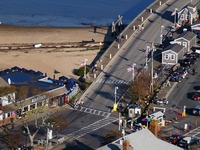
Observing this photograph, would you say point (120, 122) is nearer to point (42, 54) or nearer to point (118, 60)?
point (118, 60)

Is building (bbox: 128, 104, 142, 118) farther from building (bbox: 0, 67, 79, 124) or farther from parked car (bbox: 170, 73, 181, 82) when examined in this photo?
parked car (bbox: 170, 73, 181, 82)

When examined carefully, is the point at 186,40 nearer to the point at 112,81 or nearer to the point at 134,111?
the point at 112,81

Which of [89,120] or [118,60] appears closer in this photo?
[89,120]

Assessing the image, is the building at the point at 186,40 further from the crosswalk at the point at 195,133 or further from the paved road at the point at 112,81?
the crosswalk at the point at 195,133

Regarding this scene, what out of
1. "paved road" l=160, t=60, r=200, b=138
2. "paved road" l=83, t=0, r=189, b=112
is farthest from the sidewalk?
"paved road" l=160, t=60, r=200, b=138

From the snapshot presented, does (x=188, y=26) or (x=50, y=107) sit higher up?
(x=188, y=26)

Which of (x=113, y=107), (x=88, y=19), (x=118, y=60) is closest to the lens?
(x=113, y=107)

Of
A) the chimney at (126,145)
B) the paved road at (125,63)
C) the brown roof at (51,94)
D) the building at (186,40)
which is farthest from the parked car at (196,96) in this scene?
the chimney at (126,145)

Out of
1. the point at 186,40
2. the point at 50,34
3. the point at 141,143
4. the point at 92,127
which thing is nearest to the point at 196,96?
the point at 92,127

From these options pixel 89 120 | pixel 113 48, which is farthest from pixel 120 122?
pixel 113 48
